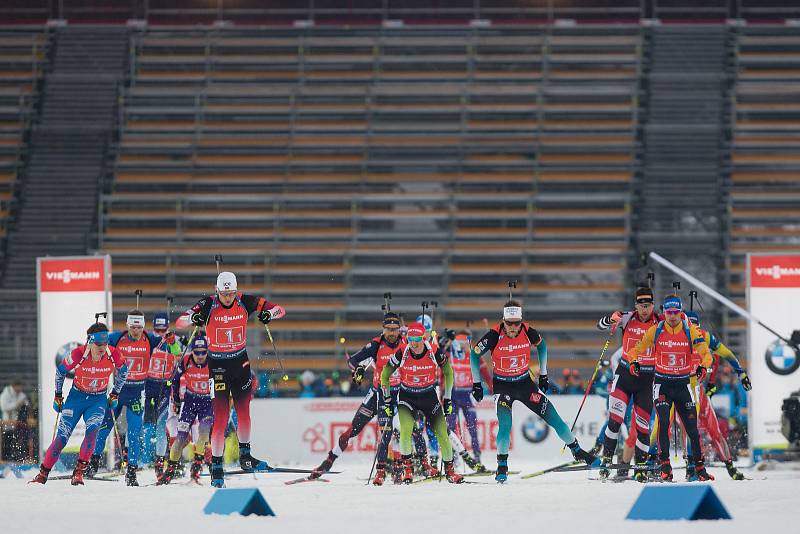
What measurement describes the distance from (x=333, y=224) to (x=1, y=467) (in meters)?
10.7

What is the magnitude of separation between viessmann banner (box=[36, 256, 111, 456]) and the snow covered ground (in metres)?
3.20

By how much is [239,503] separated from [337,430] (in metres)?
11.1

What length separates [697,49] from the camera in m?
31.6

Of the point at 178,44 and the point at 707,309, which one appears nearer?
the point at 707,309

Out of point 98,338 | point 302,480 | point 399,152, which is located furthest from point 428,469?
point 399,152

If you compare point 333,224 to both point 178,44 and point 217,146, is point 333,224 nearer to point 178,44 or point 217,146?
point 217,146

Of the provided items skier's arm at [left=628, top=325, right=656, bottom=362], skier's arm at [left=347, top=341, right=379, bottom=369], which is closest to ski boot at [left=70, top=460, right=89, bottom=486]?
skier's arm at [left=347, top=341, right=379, bottom=369]

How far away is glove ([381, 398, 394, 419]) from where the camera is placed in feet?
53.5

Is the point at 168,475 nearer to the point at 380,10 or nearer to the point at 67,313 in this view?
the point at 67,313

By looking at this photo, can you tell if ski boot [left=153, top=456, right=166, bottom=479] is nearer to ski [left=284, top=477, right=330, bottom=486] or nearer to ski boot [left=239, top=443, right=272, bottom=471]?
ski boot [left=239, top=443, right=272, bottom=471]

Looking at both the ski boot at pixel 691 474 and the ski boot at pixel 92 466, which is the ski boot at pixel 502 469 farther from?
the ski boot at pixel 92 466

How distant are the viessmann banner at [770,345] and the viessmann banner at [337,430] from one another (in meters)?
4.39

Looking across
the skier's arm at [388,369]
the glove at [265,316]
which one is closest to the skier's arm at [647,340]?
the skier's arm at [388,369]

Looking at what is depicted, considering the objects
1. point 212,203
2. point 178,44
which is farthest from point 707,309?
point 178,44
